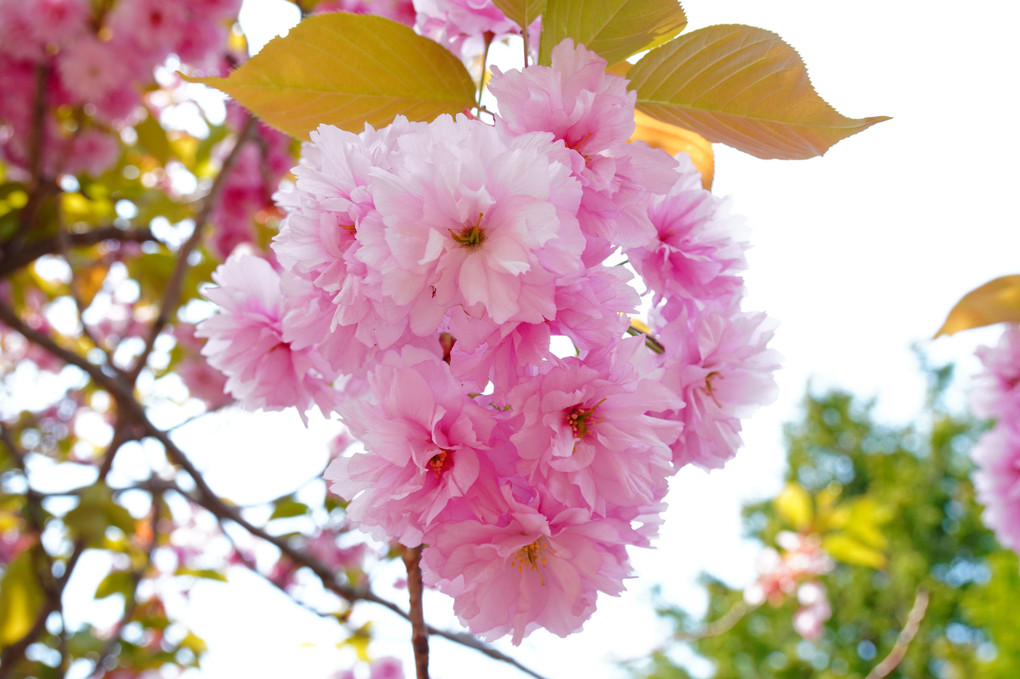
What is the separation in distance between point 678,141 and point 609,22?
18 centimetres

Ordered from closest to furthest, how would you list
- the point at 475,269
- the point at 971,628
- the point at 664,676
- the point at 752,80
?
the point at 475,269 → the point at 752,80 → the point at 971,628 → the point at 664,676

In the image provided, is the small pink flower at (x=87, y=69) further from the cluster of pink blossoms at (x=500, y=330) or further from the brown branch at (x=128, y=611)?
the cluster of pink blossoms at (x=500, y=330)

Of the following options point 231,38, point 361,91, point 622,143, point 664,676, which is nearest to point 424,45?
point 361,91

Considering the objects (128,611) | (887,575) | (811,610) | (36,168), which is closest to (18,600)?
(128,611)

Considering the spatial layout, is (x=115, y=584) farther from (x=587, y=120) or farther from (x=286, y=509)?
(x=587, y=120)

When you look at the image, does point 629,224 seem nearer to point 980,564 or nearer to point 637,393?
point 637,393

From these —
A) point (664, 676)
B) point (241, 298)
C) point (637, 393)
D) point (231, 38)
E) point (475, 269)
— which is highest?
point (231, 38)

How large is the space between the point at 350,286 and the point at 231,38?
7.94 feet

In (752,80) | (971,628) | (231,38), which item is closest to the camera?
(752,80)

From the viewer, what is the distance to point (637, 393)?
19.3 inches

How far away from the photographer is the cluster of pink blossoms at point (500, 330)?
1.38ft

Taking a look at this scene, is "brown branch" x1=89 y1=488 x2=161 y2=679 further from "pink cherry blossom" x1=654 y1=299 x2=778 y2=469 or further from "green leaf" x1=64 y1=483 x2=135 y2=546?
"pink cherry blossom" x1=654 y1=299 x2=778 y2=469

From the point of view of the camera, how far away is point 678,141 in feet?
2.32

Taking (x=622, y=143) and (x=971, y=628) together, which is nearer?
(x=622, y=143)
